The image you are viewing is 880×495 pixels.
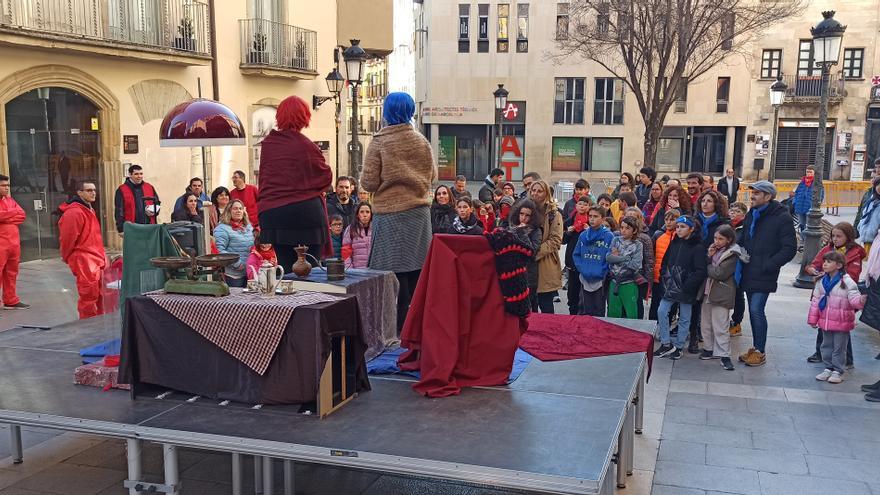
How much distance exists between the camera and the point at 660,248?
9.34m

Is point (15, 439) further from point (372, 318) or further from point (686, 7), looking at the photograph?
point (686, 7)

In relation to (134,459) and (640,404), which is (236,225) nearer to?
(134,459)

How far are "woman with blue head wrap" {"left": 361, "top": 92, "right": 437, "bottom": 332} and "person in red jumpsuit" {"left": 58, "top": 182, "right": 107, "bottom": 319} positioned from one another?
4204 mm

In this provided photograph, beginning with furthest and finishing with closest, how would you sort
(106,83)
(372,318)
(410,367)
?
(106,83) < (372,318) < (410,367)

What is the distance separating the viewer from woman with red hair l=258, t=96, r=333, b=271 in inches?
241

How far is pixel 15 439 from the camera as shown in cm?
570

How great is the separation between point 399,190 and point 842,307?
15.2 ft

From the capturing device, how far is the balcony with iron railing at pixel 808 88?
3869 cm

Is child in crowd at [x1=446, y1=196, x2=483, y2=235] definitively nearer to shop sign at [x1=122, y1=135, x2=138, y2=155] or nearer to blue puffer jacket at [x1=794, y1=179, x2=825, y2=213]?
shop sign at [x1=122, y1=135, x2=138, y2=155]

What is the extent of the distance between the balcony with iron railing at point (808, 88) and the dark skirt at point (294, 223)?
3784cm

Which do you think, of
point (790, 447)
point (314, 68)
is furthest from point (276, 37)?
point (790, 447)

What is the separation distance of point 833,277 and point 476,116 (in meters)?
35.2

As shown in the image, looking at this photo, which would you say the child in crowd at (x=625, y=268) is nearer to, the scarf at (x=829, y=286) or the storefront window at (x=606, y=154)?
the scarf at (x=829, y=286)

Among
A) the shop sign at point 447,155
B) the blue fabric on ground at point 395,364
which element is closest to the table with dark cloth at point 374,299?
the blue fabric on ground at point 395,364
